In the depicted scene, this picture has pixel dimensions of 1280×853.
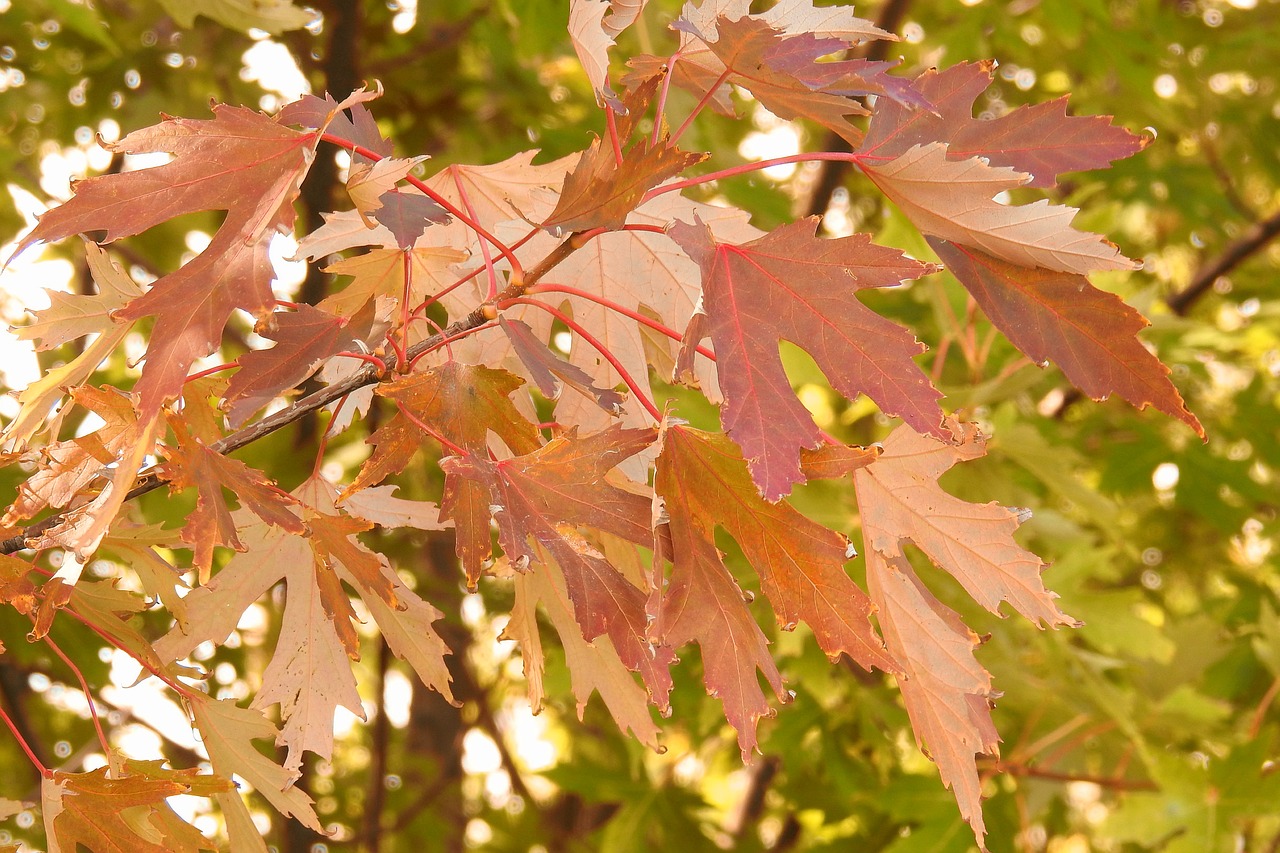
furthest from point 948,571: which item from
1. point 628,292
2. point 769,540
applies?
point 628,292

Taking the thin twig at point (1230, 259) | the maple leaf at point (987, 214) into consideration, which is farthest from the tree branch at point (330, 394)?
the thin twig at point (1230, 259)

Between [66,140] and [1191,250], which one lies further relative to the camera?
[1191,250]

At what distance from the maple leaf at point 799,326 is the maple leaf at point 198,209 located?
267 millimetres

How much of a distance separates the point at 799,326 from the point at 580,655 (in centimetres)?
37

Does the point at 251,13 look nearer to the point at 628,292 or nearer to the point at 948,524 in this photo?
the point at 628,292

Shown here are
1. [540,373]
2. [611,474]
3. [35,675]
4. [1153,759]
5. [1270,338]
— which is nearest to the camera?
[540,373]

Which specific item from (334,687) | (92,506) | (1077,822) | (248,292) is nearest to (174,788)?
(334,687)

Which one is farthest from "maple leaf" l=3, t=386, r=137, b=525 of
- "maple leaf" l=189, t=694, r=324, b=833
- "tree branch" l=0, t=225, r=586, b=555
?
"maple leaf" l=189, t=694, r=324, b=833

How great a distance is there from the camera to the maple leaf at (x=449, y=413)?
81 centimetres

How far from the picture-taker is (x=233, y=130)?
737mm

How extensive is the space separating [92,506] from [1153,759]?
2014mm

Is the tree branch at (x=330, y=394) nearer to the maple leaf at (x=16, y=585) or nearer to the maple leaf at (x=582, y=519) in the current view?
the maple leaf at (x=16, y=585)

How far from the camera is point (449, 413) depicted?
0.81 m

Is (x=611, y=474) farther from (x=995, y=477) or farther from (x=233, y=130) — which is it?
(x=995, y=477)
